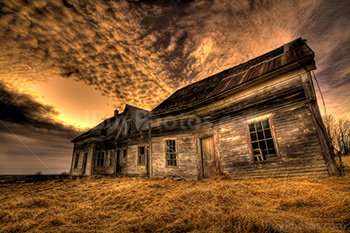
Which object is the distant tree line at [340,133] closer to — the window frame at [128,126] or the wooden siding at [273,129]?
the wooden siding at [273,129]

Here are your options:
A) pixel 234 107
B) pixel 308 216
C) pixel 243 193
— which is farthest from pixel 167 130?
pixel 308 216

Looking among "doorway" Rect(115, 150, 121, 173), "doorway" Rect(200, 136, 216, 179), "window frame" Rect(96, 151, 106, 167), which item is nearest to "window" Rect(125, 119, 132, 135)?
"doorway" Rect(115, 150, 121, 173)

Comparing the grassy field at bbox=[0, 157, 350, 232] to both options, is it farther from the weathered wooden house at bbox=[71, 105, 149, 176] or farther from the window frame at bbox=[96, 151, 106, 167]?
the window frame at bbox=[96, 151, 106, 167]

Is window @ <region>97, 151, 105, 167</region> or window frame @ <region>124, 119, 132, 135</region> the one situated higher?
window frame @ <region>124, 119, 132, 135</region>

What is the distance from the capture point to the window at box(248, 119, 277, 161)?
7199 mm

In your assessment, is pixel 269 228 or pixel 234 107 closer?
pixel 269 228

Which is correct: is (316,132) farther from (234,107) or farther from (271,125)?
(234,107)

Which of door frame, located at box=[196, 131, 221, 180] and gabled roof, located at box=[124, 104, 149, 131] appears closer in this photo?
door frame, located at box=[196, 131, 221, 180]

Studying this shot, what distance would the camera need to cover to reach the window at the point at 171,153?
444 inches

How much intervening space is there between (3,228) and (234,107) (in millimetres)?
9571

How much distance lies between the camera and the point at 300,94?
6.68 m

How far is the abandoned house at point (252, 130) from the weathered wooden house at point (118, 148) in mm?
620

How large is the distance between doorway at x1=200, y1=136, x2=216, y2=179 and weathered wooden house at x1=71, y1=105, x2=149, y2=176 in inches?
228

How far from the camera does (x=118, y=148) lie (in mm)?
16891
